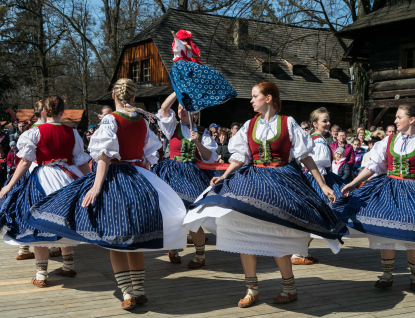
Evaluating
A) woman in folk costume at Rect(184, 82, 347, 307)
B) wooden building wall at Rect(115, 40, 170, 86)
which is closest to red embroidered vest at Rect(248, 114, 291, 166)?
woman in folk costume at Rect(184, 82, 347, 307)

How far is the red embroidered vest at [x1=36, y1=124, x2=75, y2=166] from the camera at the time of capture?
4520mm

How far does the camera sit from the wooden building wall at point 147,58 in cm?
2148

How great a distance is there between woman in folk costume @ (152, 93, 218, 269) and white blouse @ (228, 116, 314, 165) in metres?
1.07

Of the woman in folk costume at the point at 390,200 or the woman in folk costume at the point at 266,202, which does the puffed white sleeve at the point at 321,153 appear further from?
the woman in folk costume at the point at 266,202

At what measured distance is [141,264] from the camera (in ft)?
12.5

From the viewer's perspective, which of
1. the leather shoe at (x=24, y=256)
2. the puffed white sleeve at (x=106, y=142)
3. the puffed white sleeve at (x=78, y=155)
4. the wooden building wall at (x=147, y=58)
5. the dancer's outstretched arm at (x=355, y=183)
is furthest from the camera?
the wooden building wall at (x=147, y=58)

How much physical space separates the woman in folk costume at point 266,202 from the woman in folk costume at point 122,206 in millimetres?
286

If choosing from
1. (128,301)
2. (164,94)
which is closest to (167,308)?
(128,301)

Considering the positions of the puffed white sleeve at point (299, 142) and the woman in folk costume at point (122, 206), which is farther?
the puffed white sleeve at point (299, 142)

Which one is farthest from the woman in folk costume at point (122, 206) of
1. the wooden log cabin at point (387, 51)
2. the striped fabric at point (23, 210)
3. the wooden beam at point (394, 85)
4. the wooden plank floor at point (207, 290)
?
the wooden beam at point (394, 85)

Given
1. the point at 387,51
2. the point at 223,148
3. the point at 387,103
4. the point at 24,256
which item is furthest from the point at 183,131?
the point at 387,51

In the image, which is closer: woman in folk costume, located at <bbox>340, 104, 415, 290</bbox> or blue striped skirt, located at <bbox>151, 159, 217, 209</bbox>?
woman in folk costume, located at <bbox>340, 104, 415, 290</bbox>

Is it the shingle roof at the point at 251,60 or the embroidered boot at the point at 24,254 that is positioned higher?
the shingle roof at the point at 251,60

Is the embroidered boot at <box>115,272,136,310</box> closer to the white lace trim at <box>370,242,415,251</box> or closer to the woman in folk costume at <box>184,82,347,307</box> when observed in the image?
the woman in folk costume at <box>184,82,347,307</box>
